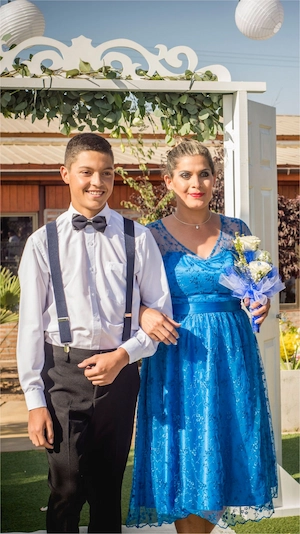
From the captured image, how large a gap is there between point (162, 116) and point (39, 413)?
2.33 meters

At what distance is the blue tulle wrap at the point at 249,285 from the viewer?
3.04 metres

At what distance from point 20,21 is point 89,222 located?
192 cm

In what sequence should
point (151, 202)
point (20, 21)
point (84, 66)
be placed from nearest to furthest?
1. point (84, 66)
2. point (20, 21)
3. point (151, 202)

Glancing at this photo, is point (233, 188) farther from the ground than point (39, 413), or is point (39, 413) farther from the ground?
point (233, 188)

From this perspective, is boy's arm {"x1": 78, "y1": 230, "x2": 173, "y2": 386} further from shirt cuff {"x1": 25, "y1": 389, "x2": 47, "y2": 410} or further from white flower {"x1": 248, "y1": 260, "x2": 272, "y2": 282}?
white flower {"x1": 248, "y1": 260, "x2": 272, "y2": 282}

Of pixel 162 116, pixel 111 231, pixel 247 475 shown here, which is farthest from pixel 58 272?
pixel 162 116

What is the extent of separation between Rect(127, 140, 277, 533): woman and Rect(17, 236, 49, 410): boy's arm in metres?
0.61

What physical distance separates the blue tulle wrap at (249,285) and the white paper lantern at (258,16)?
7.38ft

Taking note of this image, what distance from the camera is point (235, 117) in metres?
4.28

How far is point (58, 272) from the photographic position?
108 inches

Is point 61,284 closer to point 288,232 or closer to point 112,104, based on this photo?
point 112,104

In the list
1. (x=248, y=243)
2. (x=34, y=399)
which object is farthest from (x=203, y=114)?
(x=34, y=399)

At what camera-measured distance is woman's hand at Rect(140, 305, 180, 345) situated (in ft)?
9.24

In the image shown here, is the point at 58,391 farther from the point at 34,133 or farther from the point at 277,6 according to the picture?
the point at 34,133
